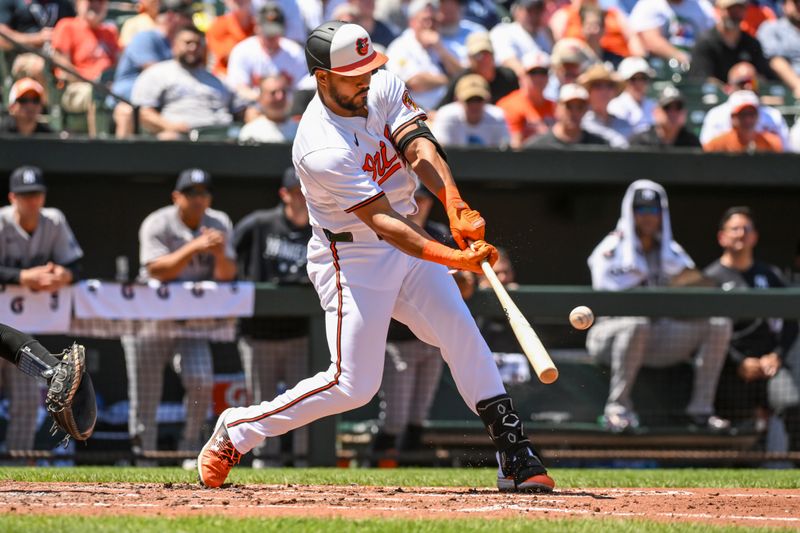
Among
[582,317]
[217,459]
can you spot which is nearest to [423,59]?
[582,317]

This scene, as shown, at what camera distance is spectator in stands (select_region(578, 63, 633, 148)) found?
1003 centimetres

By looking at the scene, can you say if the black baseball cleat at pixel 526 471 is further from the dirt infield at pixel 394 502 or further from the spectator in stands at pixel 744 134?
the spectator in stands at pixel 744 134

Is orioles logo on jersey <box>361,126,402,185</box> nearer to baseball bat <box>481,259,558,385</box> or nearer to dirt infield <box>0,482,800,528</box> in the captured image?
baseball bat <box>481,259,558,385</box>

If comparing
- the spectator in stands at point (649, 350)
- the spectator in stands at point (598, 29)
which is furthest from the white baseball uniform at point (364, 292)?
the spectator in stands at point (598, 29)

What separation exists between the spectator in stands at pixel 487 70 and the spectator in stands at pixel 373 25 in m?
0.85

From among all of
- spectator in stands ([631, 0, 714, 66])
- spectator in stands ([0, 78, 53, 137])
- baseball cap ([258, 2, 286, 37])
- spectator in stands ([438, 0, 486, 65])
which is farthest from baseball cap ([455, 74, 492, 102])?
spectator in stands ([0, 78, 53, 137])

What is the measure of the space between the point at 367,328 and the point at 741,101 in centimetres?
583

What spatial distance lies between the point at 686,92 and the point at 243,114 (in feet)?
12.9

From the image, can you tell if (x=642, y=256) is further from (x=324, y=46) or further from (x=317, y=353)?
(x=324, y=46)

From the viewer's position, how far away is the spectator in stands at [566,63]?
1075 cm

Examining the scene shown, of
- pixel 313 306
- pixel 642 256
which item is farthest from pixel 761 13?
pixel 313 306

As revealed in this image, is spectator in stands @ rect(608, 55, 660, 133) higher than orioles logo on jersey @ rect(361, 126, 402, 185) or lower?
higher

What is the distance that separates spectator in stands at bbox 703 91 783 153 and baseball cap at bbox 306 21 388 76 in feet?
18.5

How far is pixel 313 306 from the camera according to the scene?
26.3 feet
